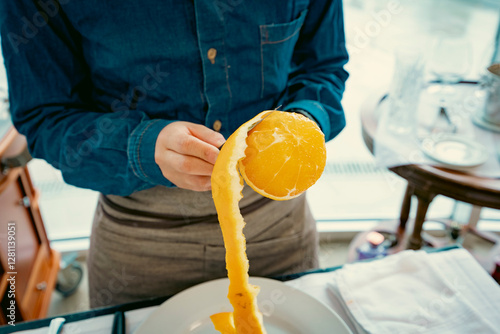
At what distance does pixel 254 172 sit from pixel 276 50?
35 cm

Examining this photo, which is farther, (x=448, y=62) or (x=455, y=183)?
(x=448, y=62)

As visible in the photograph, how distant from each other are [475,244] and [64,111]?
1.86 meters

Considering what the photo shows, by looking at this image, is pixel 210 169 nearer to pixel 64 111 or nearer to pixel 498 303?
pixel 64 111

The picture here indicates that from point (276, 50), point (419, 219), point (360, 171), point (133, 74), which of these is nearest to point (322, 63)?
point (276, 50)

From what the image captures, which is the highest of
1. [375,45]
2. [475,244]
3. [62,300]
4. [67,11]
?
[67,11]

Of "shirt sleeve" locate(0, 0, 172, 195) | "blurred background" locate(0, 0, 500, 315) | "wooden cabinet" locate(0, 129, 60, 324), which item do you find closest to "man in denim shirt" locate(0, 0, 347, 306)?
"shirt sleeve" locate(0, 0, 172, 195)

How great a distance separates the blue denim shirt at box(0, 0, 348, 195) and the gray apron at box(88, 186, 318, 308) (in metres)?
0.10

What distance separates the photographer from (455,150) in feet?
3.95

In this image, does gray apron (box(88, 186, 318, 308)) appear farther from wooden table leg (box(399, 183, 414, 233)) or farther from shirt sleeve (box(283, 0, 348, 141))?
wooden table leg (box(399, 183, 414, 233))

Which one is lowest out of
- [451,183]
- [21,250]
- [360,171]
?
[360,171]

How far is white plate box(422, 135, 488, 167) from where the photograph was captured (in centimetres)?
114

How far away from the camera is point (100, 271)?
2.72ft

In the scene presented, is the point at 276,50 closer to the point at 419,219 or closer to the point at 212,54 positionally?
the point at 212,54

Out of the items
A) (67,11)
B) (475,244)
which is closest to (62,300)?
(67,11)
